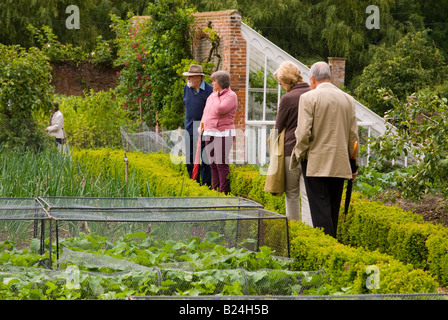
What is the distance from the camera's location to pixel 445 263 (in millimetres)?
4602

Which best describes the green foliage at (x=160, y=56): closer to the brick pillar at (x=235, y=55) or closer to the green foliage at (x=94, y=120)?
the green foliage at (x=94, y=120)

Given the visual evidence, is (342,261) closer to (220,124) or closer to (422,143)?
(422,143)

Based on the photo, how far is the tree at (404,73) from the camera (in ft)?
59.5

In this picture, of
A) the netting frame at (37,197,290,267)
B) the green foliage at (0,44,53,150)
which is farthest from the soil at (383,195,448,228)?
→ the green foliage at (0,44,53,150)

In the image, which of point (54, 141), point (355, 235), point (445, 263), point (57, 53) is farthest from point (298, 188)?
point (57, 53)

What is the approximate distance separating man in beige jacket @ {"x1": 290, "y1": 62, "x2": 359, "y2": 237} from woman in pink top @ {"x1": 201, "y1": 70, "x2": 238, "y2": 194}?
2.54 meters

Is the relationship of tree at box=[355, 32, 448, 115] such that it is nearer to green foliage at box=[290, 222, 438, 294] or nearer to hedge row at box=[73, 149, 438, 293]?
hedge row at box=[73, 149, 438, 293]

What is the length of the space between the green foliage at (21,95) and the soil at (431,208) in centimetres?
582

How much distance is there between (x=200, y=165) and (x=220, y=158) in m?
0.52

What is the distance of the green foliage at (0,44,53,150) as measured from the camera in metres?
10.6

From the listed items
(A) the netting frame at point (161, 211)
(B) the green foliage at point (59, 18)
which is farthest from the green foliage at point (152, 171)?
(B) the green foliage at point (59, 18)

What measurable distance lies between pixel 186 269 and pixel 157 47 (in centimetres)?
1052

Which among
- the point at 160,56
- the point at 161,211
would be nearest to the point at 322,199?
the point at 161,211
